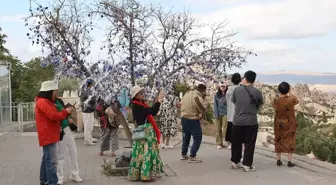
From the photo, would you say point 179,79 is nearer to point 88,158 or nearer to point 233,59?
point 233,59

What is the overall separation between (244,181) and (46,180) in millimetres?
3012

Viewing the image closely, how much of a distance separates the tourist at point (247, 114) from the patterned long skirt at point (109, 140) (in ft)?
9.22

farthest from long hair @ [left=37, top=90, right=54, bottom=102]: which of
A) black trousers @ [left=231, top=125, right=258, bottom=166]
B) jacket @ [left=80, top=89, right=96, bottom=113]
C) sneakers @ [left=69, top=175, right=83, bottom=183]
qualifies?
black trousers @ [left=231, top=125, right=258, bottom=166]

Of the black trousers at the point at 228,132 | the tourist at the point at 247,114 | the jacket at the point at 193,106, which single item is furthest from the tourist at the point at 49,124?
the black trousers at the point at 228,132

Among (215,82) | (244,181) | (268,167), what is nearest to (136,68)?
(215,82)

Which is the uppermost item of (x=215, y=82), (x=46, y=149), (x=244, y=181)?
(x=215, y=82)

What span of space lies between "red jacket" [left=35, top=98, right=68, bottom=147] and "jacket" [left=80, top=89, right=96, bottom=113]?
4.30 feet

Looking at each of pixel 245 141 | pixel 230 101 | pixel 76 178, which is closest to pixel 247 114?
pixel 245 141

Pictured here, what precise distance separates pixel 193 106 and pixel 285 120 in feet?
5.53

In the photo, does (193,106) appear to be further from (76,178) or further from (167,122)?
(76,178)

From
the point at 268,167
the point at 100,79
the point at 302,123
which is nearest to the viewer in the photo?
the point at 100,79

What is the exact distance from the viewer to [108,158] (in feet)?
Answer: 32.7

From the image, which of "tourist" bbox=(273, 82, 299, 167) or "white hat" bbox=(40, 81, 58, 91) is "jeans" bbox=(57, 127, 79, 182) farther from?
"tourist" bbox=(273, 82, 299, 167)

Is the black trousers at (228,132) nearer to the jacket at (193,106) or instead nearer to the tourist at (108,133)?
the jacket at (193,106)
